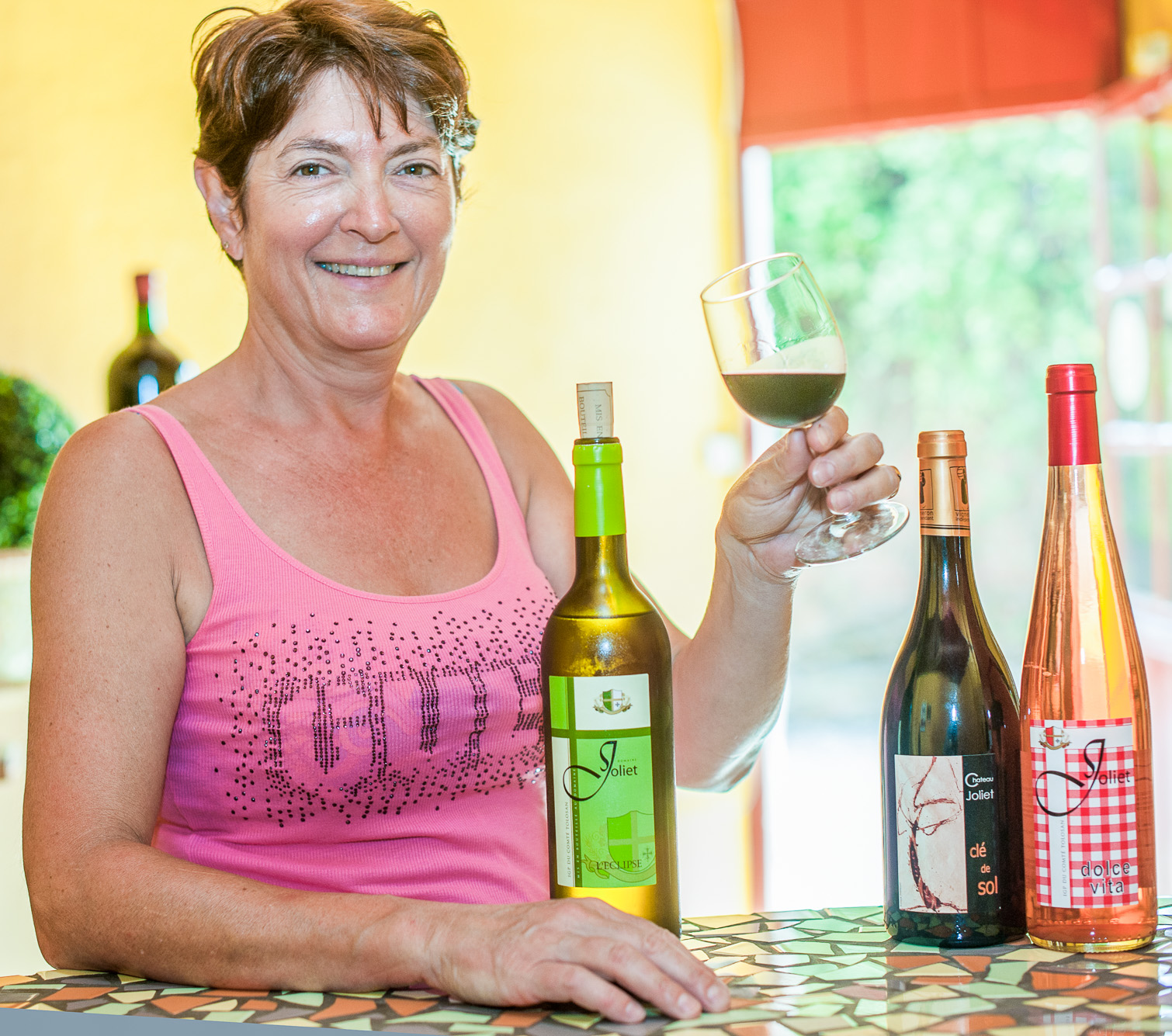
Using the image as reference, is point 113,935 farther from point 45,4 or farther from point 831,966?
point 45,4

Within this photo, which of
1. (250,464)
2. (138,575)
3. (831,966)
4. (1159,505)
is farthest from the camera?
(1159,505)

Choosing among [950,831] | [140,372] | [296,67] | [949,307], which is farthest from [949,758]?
[949,307]

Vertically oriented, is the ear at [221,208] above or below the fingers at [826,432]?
above

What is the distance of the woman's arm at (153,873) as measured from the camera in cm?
68

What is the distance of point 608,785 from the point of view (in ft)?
2.40

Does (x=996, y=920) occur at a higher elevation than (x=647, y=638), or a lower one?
lower

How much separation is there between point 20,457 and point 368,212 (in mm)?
1599

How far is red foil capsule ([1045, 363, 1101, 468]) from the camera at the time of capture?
2.37 ft

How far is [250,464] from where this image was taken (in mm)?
1125

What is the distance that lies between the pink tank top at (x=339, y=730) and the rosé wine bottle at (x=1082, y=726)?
1.59 feet

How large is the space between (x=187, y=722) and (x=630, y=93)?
3260 millimetres

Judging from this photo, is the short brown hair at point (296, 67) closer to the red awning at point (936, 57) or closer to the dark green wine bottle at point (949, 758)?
the dark green wine bottle at point (949, 758)

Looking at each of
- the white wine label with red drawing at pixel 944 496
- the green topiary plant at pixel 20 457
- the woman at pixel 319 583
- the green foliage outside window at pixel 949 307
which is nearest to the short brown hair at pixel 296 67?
the woman at pixel 319 583

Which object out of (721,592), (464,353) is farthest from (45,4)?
(721,592)
